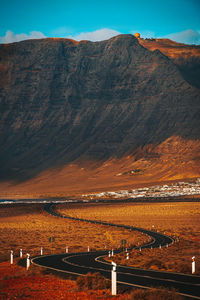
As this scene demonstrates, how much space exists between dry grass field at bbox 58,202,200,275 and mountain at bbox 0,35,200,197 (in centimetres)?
5328

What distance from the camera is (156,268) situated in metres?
19.9

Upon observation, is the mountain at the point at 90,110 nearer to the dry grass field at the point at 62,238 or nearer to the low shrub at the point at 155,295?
the dry grass field at the point at 62,238

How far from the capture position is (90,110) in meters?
168

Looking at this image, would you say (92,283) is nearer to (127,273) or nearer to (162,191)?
(127,273)

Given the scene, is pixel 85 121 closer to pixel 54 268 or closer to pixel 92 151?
pixel 92 151

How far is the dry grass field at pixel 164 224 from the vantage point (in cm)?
2166

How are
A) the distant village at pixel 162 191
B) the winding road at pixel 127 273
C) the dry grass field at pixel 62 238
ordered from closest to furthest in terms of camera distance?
the winding road at pixel 127 273 < the dry grass field at pixel 62 238 < the distant village at pixel 162 191

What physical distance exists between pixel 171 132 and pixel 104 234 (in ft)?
348

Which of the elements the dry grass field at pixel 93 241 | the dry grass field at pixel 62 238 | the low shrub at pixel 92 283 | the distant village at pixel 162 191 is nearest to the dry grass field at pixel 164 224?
the dry grass field at pixel 93 241

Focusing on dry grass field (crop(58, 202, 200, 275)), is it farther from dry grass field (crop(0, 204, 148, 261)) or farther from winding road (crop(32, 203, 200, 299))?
dry grass field (crop(0, 204, 148, 261))

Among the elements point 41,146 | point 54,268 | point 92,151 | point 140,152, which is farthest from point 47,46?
point 54,268

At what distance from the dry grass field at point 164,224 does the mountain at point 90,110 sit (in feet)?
175

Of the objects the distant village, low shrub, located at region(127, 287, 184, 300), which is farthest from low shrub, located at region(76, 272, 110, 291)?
the distant village

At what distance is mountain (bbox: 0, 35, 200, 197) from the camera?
144 meters
